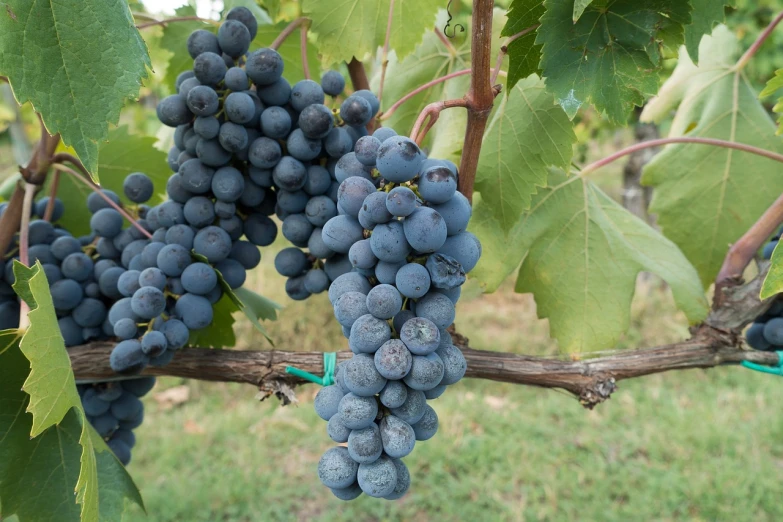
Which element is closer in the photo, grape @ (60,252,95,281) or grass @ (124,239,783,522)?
grape @ (60,252,95,281)

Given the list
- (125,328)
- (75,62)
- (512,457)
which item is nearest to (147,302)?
(125,328)

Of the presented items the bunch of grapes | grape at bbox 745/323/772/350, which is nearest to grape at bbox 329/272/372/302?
the bunch of grapes

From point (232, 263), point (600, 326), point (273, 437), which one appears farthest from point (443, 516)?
point (232, 263)

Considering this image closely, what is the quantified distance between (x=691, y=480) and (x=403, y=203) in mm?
3111

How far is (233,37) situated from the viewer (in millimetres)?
830

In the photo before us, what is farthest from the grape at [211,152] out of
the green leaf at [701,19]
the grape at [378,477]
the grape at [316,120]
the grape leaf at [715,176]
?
the grape leaf at [715,176]

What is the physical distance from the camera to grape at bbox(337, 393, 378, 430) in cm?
59

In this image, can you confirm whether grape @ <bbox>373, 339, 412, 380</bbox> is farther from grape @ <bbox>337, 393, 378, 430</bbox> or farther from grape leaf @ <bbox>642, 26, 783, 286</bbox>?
grape leaf @ <bbox>642, 26, 783, 286</bbox>

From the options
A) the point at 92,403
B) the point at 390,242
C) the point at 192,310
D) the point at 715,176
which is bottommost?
the point at 92,403

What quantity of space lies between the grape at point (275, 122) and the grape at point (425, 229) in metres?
0.30

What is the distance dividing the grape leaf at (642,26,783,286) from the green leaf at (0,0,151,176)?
38.6 inches

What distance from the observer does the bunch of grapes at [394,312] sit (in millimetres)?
586

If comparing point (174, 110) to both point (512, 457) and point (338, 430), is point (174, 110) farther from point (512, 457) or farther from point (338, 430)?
point (512, 457)

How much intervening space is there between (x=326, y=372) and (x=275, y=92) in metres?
0.38
